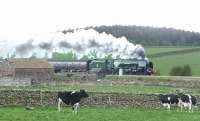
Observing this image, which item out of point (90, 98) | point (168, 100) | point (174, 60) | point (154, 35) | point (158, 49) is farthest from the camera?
point (154, 35)

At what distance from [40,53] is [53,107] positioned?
222 ft

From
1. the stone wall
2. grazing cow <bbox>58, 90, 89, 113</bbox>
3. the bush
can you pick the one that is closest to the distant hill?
the bush

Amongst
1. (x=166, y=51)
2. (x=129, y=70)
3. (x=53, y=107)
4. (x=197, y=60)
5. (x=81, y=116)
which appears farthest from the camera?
(x=166, y=51)

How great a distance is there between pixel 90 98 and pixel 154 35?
3837 inches

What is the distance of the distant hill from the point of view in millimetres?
123625

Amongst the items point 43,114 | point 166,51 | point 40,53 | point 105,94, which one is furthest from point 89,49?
point 43,114

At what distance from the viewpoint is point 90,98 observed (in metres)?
34.8

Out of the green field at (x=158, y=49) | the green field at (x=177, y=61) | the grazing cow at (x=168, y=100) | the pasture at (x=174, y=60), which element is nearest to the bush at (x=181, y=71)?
the pasture at (x=174, y=60)

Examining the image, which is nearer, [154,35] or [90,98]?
[90,98]

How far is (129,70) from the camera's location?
7575cm

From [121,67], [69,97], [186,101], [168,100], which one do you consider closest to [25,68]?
[121,67]

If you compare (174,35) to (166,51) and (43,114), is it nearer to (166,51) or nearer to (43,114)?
(166,51)

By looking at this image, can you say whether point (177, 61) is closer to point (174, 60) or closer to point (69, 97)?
point (174, 60)

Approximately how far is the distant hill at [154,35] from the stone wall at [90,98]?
87093mm
